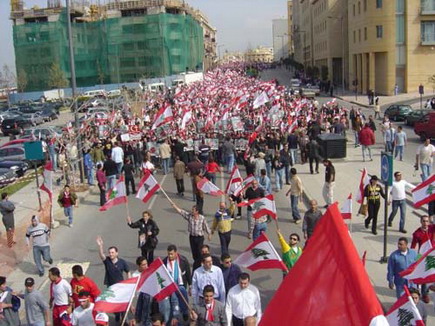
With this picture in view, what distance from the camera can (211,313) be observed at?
798 centimetres

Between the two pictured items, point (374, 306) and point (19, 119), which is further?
point (19, 119)

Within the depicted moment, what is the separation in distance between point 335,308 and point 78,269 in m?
5.33

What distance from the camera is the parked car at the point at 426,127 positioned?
27.5 meters

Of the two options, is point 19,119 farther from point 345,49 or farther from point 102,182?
point 345,49

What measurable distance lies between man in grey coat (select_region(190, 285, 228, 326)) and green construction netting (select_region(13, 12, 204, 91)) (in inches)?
3121

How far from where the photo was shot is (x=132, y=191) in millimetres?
19719

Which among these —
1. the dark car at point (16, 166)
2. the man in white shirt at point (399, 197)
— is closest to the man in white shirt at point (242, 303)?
the man in white shirt at point (399, 197)

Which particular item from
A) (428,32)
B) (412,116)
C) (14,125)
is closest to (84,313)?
(412,116)

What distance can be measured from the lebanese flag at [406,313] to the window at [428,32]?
54207 millimetres

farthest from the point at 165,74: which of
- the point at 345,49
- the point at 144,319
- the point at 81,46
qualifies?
the point at 144,319

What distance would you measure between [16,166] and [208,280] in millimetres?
19484

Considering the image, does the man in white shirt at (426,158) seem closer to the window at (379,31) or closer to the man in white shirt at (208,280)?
the man in white shirt at (208,280)

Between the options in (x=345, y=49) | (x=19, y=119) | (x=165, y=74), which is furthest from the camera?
(x=165, y=74)

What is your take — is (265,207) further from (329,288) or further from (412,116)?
(412,116)
